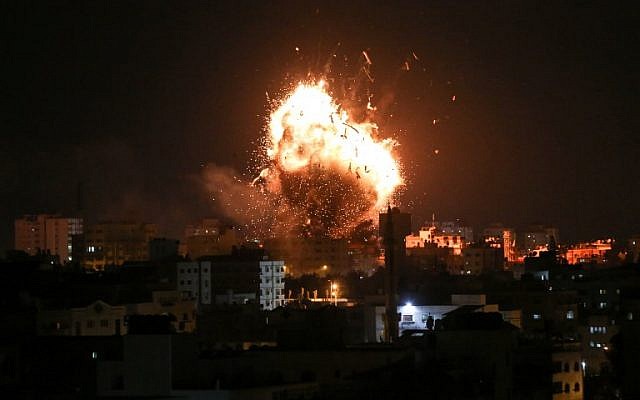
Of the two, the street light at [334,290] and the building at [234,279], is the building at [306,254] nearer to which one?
the street light at [334,290]

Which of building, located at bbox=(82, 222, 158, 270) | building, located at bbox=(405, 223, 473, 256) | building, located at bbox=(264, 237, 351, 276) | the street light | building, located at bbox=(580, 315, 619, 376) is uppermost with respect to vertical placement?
building, located at bbox=(405, 223, 473, 256)

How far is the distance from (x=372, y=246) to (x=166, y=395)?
109m

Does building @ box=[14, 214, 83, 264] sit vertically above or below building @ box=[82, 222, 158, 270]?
above

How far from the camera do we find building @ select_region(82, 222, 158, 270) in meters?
145

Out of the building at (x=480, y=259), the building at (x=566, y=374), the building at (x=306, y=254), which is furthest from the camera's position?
the building at (x=480, y=259)

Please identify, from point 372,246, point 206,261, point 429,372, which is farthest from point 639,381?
point 372,246

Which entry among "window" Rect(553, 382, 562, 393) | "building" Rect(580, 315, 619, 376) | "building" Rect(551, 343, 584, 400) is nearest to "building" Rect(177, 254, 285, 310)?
"building" Rect(580, 315, 619, 376)

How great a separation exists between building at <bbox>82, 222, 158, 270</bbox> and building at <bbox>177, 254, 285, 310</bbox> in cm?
3344

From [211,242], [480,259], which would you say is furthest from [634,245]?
[211,242]

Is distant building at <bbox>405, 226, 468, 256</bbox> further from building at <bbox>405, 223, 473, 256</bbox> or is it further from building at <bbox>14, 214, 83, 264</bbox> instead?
building at <bbox>14, 214, 83, 264</bbox>

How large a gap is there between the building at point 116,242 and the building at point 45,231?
2284 centimetres

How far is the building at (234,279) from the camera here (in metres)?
102

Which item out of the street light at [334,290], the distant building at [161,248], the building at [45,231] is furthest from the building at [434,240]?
the street light at [334,290]

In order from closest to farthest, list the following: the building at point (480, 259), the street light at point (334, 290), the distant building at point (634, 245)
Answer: the street light at point (334, 290)
the building at point (480, 259)
the distant building at point (634, 245)
